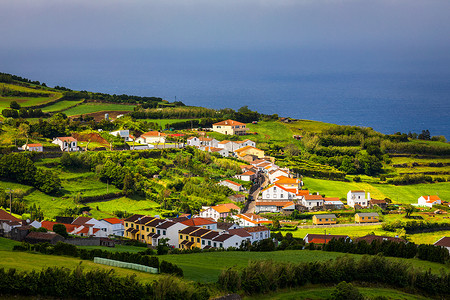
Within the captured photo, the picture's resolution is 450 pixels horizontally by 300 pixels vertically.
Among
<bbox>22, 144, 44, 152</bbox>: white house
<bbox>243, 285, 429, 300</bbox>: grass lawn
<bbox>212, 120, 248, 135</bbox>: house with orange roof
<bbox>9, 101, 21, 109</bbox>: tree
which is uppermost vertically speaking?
<bbox>9, 101, 21, 109</bbox>: tree

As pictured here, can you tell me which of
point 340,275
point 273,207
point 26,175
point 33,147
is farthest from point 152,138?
point 340,275

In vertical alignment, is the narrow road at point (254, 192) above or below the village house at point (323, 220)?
above

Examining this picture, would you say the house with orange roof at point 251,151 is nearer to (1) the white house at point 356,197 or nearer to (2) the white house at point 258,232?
(1) the white house at point 356,197

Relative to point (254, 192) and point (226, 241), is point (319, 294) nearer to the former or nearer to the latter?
point (226, 241)

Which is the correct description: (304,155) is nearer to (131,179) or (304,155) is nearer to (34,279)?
(131,179)

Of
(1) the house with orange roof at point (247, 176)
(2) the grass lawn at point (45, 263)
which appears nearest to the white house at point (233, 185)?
(1) the house with orange roof at point (247, 176)

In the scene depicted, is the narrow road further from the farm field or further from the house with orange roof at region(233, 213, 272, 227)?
the farm field

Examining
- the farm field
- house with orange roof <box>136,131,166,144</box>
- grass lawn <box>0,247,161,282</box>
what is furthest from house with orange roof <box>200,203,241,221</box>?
grass lawn <box>0,247,161,282</box>
